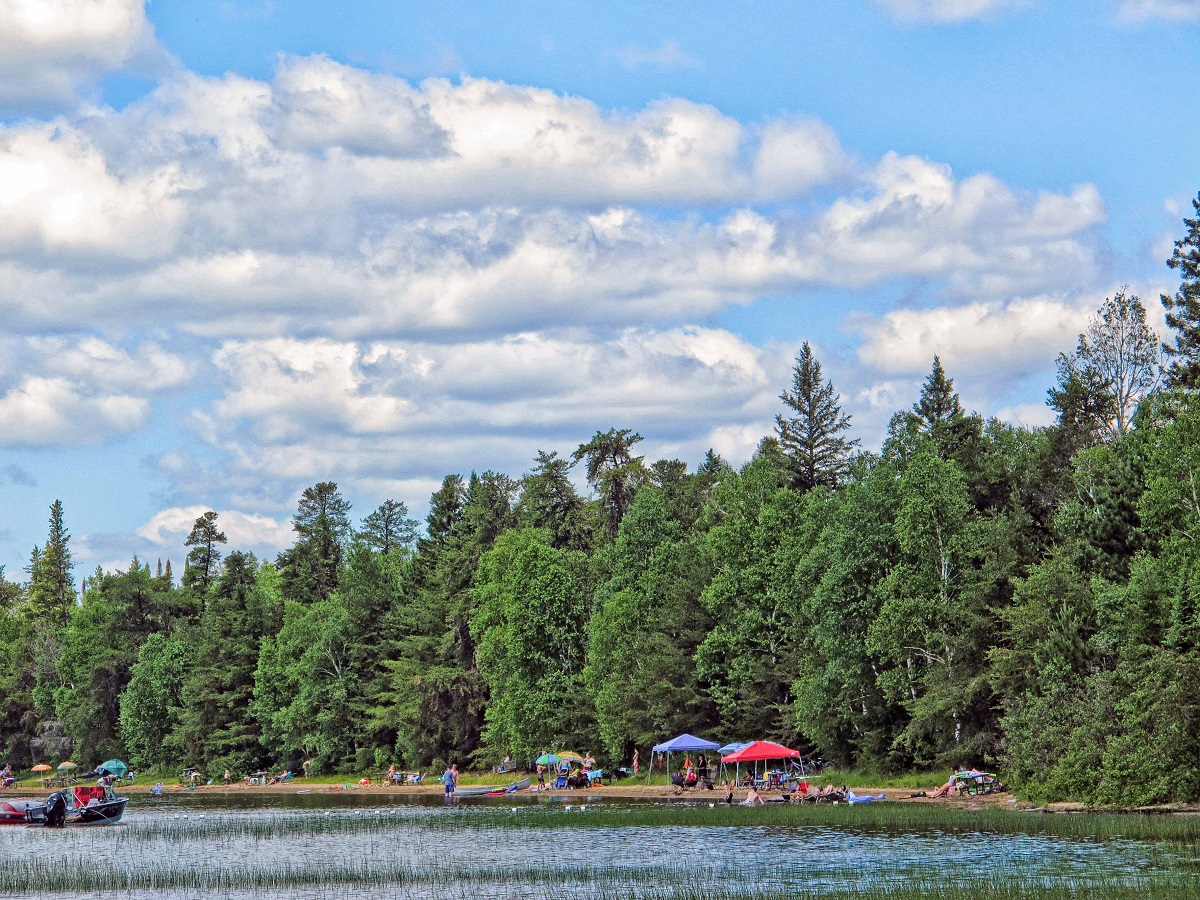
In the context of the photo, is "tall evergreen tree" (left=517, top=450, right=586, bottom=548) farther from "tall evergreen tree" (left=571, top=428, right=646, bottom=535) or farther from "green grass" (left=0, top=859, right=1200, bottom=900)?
"green grass" (left=0, top=859, right=1200, bottom=900)

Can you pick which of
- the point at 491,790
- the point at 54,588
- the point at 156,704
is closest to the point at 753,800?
the point at 491,790

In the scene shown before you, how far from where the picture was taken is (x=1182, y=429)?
5509 centimetres

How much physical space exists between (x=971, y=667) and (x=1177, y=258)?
27.1 meters

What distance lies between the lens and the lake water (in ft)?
116

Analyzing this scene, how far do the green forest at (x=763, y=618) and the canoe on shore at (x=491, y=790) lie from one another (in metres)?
5.47

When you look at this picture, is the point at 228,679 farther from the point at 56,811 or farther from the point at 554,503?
the point at 56,811

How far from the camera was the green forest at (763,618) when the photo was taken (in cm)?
5478

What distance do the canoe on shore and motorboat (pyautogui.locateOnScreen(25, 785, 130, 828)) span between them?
72.0 feet

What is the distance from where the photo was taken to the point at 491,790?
83.4 metres

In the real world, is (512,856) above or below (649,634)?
below

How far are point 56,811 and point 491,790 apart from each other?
26872 mm

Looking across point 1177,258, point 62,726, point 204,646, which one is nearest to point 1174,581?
point 1177,258

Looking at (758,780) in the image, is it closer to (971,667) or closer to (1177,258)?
(971,667)

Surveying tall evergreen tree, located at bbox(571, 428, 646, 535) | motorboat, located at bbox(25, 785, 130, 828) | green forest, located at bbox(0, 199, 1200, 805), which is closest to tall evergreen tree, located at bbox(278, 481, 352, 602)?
green forest, located at bbox(0, 199, 1200, 805)
